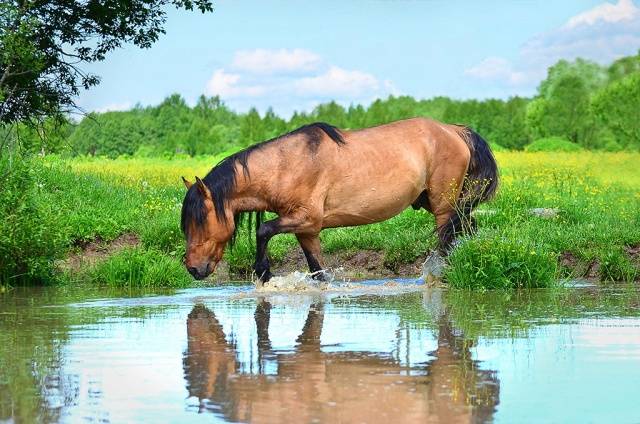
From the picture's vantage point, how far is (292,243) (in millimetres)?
16172

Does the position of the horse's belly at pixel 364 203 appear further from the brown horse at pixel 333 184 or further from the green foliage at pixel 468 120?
the green foliage at pixel 468 120

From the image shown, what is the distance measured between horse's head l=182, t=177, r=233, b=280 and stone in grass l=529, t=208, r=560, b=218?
607cm

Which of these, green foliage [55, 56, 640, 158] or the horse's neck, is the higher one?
green foliage [55, 56, 640, 158]

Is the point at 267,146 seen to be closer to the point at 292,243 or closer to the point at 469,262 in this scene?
the point at 469,262

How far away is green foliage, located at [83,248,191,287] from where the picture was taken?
43.5ft

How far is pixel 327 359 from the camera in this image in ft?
23.3

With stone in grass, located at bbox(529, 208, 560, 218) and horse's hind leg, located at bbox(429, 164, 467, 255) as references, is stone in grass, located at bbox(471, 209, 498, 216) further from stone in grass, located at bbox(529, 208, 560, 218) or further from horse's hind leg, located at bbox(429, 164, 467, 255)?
horse's hind leg, located at bbox(429, 164, 467, 255)

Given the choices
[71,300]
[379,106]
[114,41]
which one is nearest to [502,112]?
[379,106]

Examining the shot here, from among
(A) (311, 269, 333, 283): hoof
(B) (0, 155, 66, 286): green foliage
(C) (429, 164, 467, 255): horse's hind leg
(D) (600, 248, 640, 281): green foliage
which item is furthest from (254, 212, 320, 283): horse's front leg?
(D) (600, 248, 640, 281): green foliage

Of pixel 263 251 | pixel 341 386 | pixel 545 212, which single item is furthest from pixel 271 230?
pixel 341 386

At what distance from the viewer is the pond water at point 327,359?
555cm

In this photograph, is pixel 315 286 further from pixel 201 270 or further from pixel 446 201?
pixel 446 201

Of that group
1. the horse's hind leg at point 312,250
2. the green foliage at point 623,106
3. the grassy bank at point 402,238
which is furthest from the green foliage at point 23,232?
the green foliage at point 623,106

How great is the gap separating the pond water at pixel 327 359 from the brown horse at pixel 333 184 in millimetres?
1371
